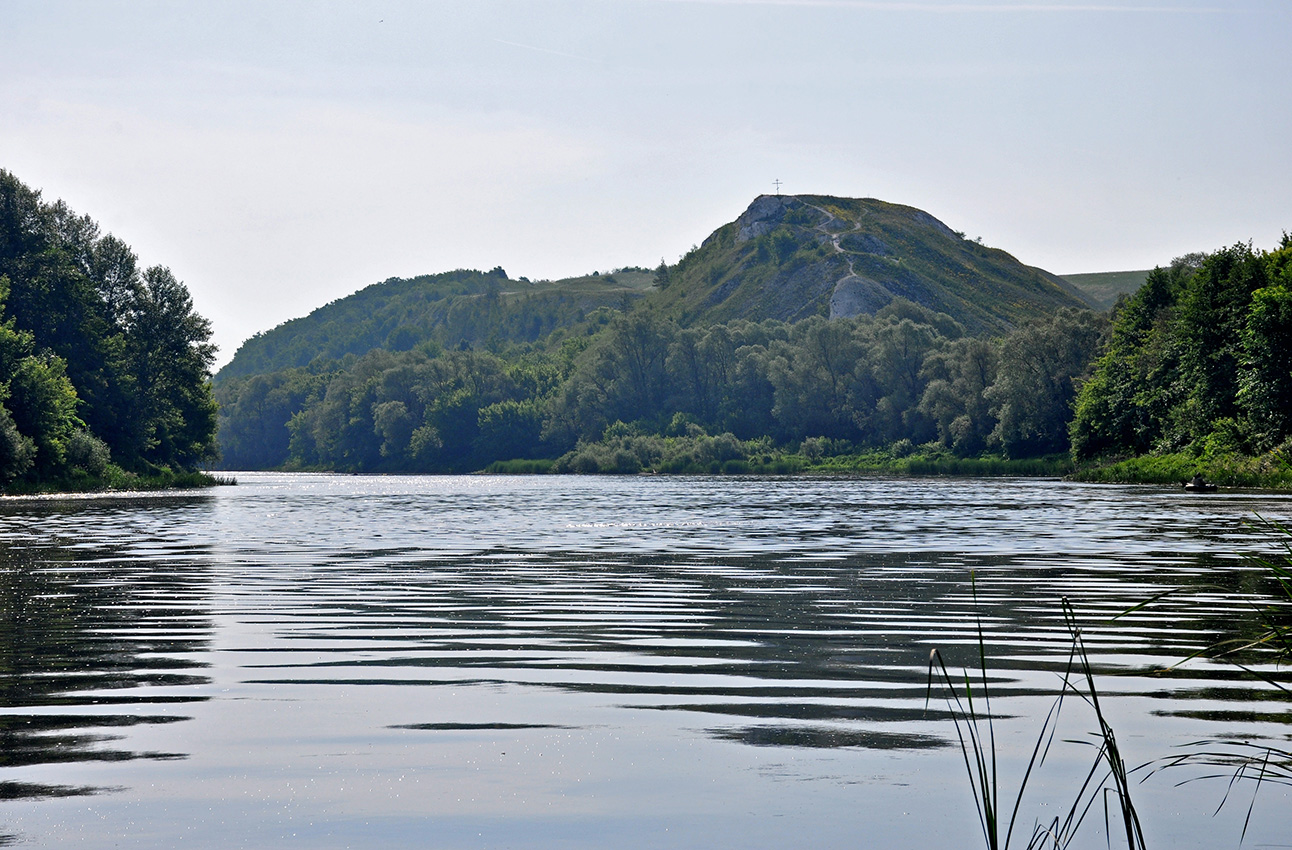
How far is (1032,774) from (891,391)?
5295 inches

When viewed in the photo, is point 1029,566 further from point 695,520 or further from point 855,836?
point 695,520

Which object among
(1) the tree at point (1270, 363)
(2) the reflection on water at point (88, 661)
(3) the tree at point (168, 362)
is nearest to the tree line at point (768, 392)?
(1) the tree at point (1270, 363)

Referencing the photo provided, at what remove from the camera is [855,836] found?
652cm

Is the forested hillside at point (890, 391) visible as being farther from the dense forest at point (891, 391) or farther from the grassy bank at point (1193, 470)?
the grassy bank at point (1193, 470)

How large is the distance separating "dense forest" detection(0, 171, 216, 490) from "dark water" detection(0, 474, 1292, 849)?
5117 centimetres

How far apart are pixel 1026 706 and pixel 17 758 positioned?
23.2ft

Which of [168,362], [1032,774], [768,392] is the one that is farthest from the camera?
[768,392]

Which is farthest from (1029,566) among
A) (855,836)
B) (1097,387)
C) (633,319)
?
(633,319)

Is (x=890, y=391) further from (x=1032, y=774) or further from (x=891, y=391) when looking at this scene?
(x=1032, y=774)

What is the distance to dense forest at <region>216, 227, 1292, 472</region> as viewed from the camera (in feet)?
230

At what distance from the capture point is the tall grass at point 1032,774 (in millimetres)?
5176

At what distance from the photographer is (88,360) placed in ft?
287

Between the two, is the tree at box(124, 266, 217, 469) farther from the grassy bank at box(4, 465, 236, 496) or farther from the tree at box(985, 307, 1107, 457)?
the tree at box(985, 307, 1107, 457)

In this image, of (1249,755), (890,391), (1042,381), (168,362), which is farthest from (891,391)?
(1249,755)
